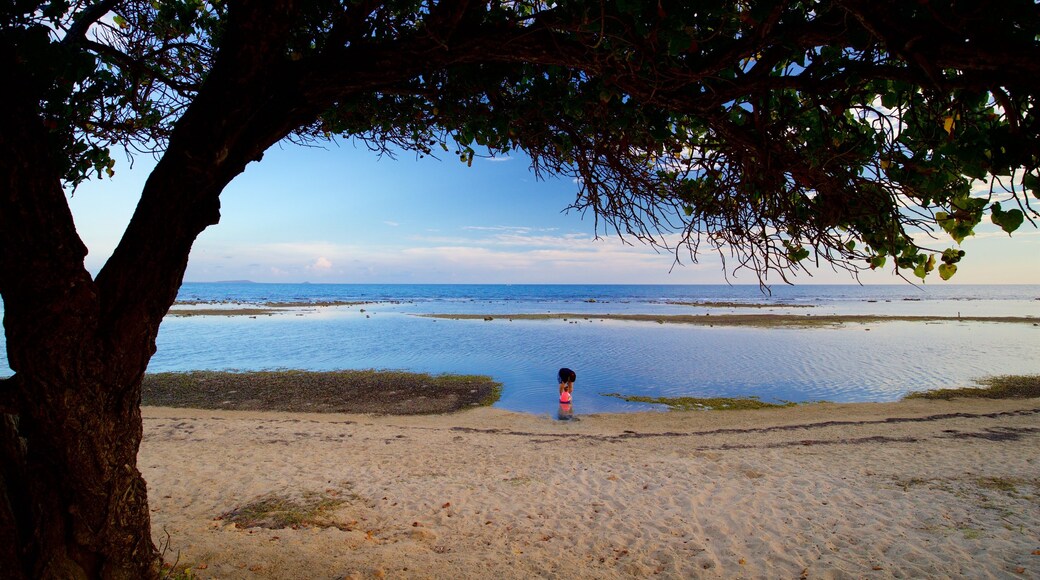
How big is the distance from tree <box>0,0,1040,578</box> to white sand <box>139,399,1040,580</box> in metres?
2.16

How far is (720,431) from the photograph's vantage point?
1073 centimetres

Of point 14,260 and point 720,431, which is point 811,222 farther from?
point 720,431

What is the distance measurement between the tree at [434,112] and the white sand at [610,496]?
84.9 inches

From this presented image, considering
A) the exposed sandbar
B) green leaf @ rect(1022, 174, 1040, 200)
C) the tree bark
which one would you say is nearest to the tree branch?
the tree bark

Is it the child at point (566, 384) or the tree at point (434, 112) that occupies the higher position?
the tree at point (434, 112)

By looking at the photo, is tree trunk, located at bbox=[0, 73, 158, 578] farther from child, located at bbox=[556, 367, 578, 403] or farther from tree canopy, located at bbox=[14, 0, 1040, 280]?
child, located at bbox=[556, 367, 578, 403]

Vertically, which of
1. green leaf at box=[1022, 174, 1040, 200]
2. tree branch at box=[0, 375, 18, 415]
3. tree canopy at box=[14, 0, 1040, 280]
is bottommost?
tree branch at box=[0, 375, 18, 415]

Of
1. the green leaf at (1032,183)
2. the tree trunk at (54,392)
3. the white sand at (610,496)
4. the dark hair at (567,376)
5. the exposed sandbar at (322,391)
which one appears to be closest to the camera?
the green leaf at (1032,183)

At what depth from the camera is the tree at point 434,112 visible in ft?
7.69

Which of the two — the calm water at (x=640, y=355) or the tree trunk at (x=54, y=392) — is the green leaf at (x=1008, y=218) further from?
the calm water at (x=640, y=355)

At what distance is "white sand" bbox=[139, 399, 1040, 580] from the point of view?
4.78 m

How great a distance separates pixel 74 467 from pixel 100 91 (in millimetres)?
2684

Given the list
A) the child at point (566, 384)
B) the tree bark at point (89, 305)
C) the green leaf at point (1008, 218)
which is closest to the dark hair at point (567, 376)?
the child at point (566, 384)

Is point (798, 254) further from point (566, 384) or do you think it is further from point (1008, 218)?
point (566, 384)
